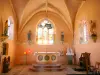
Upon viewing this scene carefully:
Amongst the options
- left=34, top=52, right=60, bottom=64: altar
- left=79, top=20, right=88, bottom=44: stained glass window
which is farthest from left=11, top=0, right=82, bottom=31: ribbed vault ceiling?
left=34, top=52, right=60, bottom=64: altar

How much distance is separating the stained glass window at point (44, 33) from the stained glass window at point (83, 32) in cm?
A: 348

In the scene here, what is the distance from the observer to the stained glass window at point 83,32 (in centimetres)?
1070

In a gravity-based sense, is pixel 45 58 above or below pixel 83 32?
below

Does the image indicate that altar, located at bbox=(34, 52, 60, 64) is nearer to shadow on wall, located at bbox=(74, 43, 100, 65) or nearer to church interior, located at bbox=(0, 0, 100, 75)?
church interior, located at bbox=(0, 0, 100, 75)

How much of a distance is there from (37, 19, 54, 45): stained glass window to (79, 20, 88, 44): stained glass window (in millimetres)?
3484

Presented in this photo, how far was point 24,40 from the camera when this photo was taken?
1412 centimetres

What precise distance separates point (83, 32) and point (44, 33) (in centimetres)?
456

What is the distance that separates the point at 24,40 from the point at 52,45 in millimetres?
2858

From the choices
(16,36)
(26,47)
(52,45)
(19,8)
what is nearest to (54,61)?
(52,45)

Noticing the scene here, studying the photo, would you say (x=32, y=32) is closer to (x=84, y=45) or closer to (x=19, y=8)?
(x=19, y=8)

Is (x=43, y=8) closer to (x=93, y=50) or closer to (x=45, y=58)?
(x=45, y=58)

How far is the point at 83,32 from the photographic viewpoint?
11438 mm

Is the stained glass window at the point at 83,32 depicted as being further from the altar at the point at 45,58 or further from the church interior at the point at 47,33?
the altar at the point at 45,58

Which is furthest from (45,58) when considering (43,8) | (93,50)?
(43,8)
